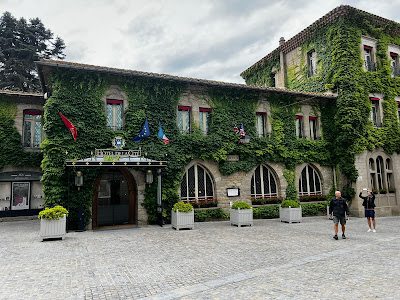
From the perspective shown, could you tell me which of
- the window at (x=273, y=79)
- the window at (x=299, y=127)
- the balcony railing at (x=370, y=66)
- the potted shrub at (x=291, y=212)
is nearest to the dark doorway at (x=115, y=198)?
the potted shrub at (x=291, y=212)

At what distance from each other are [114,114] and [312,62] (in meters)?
13.4

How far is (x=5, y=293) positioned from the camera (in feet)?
15.9

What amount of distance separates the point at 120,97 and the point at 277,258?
945cm

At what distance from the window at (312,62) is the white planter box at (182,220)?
12937 millimetres

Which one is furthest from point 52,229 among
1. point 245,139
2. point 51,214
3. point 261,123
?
point 261,123

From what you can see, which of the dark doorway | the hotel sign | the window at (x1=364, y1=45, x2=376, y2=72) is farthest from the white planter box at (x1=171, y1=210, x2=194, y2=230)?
the window at (x1=364, y1=45, x2=376, y2=72)

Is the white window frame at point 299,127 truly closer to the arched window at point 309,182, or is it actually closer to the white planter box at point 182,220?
the arched window at point 309,182

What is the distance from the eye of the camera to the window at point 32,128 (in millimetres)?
16547

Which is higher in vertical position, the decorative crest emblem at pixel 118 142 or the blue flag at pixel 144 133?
the blue flag at pixel 144 133

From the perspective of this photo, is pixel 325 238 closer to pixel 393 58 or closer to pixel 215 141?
pixel 215 141

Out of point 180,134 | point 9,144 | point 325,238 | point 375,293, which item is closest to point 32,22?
point 9,144

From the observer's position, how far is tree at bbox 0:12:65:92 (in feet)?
83.2

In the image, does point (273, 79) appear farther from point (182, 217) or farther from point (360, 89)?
point (182, 217)

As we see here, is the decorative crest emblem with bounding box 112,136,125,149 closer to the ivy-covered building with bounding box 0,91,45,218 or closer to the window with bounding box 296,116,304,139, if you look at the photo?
the ivy-covered building with bounding box 0,91,45,218
